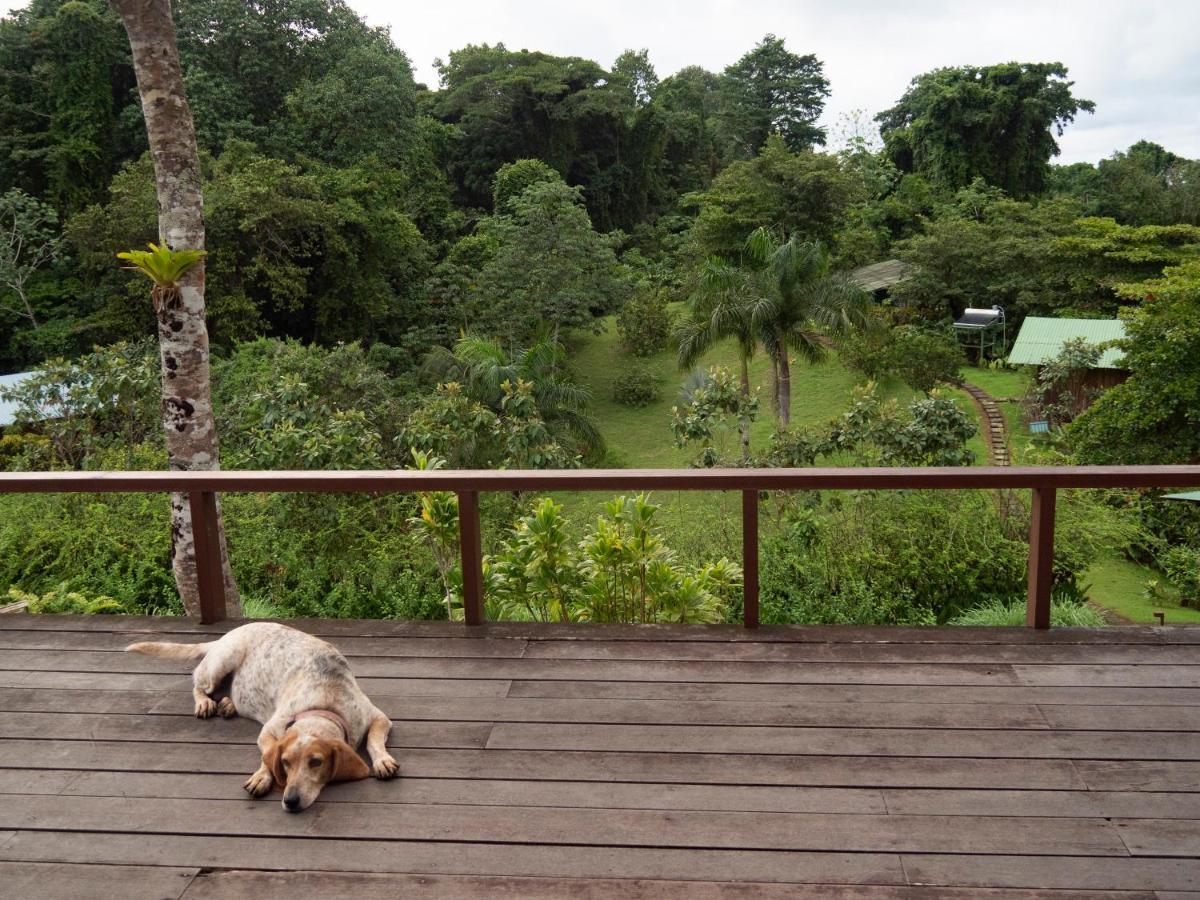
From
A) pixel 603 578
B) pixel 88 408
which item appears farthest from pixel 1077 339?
pixel 603 578

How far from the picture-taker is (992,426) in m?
21.3

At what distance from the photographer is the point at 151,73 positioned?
18.9ft

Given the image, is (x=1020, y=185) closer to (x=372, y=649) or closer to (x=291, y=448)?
(x=291, y=448)

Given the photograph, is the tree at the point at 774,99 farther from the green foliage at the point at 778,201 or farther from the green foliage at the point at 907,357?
the green foliage at the point at 907,357

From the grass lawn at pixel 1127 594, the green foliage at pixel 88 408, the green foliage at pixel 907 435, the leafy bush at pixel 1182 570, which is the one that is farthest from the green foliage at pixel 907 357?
the green foliage at pixel 88 408

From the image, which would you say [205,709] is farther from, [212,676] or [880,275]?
[880,275]

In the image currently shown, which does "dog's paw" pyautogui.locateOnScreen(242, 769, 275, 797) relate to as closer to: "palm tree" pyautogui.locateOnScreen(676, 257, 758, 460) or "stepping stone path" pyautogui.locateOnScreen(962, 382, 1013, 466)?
"stepping stone path" pyautogui.locateOnScreen(962, 382, 1013, 466)

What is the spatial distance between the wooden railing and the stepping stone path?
15.2m

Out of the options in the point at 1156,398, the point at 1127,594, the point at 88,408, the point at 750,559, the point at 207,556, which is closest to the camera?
the point at 750,559

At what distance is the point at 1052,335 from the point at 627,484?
2199cm

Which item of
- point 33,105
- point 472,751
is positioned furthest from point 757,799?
point 33,105

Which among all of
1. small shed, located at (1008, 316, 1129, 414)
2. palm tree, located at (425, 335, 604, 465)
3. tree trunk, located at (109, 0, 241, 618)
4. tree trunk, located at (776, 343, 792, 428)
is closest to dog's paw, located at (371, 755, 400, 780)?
tree trunk, located at (109, 0, 241, 618)

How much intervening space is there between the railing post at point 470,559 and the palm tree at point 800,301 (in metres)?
17.3

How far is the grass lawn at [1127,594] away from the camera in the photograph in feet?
34.8
